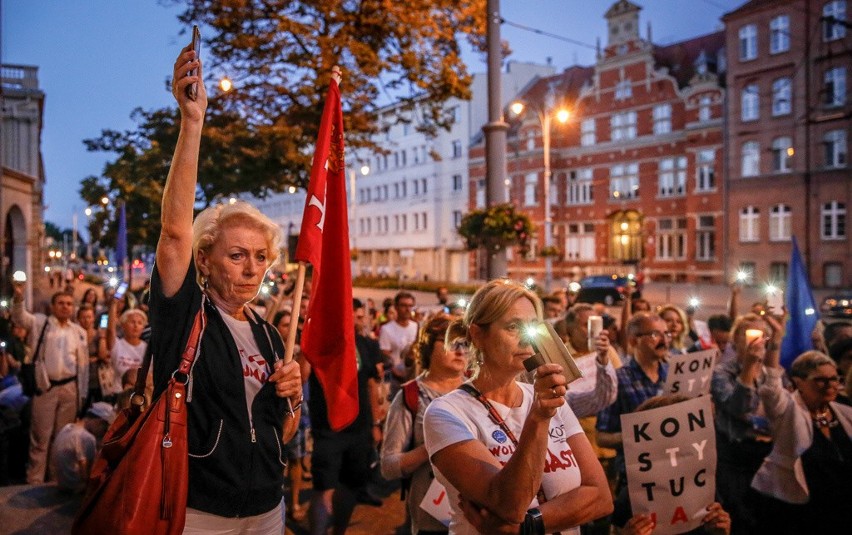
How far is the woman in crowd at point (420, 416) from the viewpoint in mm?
3885

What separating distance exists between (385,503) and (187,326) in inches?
187

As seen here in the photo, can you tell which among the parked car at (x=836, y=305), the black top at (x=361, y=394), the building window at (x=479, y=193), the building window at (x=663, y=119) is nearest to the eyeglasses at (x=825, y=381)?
the black top at (x=361, y=394)

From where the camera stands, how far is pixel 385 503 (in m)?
6.72

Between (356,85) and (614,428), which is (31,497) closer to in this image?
(614,428)

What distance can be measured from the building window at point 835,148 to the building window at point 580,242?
14731mm

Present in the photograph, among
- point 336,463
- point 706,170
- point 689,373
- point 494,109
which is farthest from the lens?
point 706,170

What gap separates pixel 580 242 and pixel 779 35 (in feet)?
56.4

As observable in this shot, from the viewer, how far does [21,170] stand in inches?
1220

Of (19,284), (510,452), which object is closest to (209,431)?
(510,452)

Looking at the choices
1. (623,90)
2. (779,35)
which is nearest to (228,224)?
(779,35)

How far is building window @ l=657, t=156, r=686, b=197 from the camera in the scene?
1705 inches

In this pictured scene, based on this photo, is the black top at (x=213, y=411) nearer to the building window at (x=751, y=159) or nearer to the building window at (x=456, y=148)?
the building window at (x=751, y=159)

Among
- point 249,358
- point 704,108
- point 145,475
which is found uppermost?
point 704,108

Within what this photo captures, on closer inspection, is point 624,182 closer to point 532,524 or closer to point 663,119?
point 663,119
